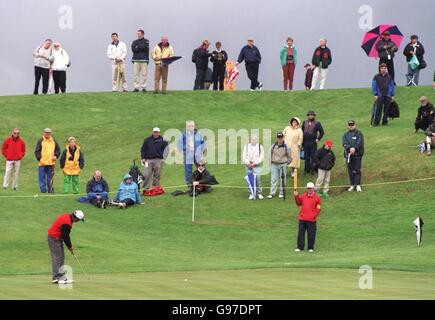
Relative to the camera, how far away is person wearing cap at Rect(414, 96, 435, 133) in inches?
1850

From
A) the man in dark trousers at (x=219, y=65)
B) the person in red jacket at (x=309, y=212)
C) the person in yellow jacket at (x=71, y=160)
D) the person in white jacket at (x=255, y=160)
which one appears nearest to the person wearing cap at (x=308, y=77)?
the man in dark trousers at (x=219, y=65)

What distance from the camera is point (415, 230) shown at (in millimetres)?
39938

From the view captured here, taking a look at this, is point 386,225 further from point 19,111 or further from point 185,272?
point 19,111

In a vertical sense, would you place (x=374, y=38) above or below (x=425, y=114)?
above

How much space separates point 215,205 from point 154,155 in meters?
Result: 3.09

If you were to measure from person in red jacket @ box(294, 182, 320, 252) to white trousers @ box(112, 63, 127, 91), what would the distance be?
23384 mm

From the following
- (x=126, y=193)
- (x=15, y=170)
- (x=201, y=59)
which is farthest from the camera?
(x=201, y=59)

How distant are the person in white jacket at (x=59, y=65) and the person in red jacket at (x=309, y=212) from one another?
76.6 ft

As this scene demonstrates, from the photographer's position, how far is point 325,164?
144 ft

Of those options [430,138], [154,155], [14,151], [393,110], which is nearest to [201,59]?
[393,110]

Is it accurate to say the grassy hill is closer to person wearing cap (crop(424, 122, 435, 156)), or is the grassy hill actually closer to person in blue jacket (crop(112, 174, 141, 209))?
person in blue jacket (crop(112, 174, 141, 209))

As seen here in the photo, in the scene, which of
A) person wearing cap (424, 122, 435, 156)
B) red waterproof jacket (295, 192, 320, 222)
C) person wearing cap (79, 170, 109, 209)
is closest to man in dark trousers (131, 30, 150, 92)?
person wearing cap (79, 170, 109, 209)

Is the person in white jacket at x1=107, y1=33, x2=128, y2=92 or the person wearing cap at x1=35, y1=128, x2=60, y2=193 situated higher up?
the person in white jacket at x1=107, y1=33, x2=128, y2=92

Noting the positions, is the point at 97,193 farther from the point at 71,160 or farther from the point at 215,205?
the point at 215,205
